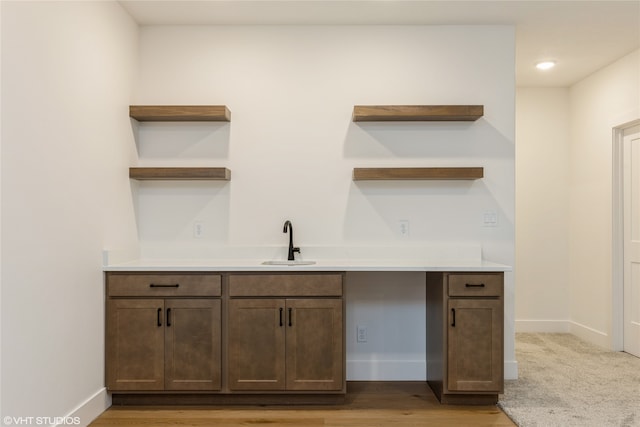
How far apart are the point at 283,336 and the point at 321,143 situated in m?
1.38

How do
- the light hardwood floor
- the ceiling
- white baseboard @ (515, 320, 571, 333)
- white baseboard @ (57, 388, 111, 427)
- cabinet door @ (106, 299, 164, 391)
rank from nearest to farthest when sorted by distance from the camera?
white baseboard @ (57, 388, 111, 427), the light hardwood floor, cabinet door @ (106, 299, 164, 391), the ceiling, white baseboard @ (515, 320, 571, 333)

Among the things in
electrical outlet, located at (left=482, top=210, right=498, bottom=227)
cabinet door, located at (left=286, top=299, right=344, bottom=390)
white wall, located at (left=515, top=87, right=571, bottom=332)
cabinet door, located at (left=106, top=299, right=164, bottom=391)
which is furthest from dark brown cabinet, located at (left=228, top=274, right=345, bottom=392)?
white wall, located at (left=515, top=87, right=571, bottom=332)

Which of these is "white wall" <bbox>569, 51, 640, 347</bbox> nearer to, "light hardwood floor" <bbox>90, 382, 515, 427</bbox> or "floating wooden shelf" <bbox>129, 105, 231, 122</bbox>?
"light hardwood floor" <bbox>90, 382, 515, 427</bbox>

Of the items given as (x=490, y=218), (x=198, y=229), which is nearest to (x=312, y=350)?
(x=198, y=229)

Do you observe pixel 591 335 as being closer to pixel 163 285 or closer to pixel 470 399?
pixel 470 399

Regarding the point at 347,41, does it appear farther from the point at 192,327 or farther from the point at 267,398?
the point at 267,398

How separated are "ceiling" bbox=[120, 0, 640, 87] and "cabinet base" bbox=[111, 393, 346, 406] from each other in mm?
2472

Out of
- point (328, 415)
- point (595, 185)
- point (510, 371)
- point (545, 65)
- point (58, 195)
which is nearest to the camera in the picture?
point (58, 195)

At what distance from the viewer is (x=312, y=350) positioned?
281 centimetres

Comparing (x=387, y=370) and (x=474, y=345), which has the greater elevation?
(x=474, y=345)

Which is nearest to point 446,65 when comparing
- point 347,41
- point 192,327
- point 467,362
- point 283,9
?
point 347,41

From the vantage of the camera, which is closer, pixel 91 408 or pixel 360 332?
pixel 91 408

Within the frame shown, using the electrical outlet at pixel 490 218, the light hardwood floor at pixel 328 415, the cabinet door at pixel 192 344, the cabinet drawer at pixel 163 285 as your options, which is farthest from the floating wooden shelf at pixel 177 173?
the electrical outlet at pixel 490 218

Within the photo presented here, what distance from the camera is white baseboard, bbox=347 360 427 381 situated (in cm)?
333
